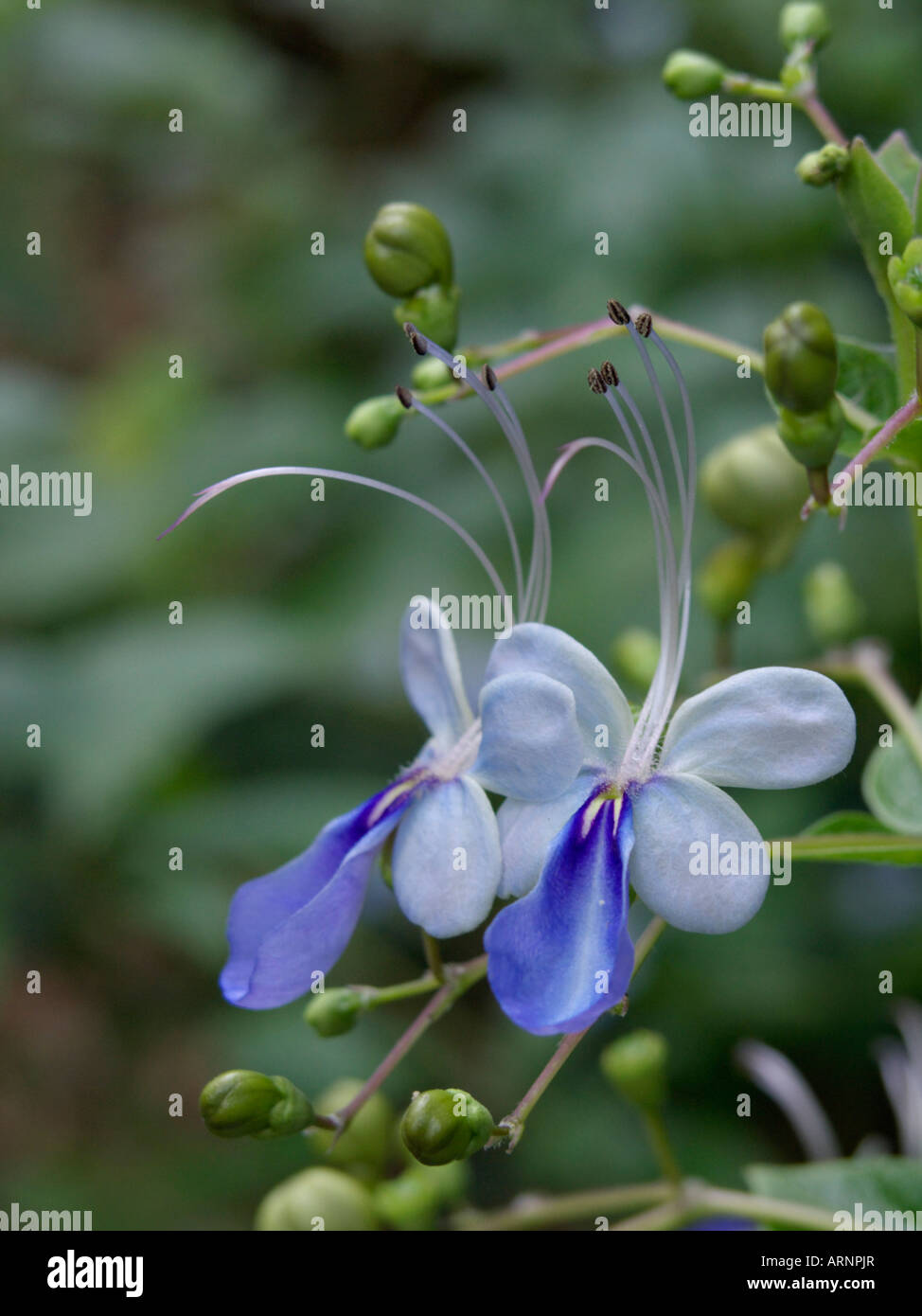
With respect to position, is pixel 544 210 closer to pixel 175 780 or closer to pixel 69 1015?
pixel 175 780

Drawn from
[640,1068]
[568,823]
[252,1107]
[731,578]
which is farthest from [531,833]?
Answer: [731,578]

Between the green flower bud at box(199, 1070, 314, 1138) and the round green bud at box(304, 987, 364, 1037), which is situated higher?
the round green bud at box(304, 987, 364, 1037)

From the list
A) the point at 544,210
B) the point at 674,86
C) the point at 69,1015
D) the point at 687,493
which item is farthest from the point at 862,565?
the point at 69,1015

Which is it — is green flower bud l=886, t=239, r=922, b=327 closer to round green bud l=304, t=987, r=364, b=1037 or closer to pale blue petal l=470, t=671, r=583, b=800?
pale blue petal l=470, t=671, r=583, b=800

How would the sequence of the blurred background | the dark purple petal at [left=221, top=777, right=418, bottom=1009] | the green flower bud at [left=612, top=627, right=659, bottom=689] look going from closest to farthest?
the dark purple petal at [left=221, top=777, right=418, bottom=1009]
the green flower bud at [left=612, top=627, right=659, bottom=689]
the blurred background

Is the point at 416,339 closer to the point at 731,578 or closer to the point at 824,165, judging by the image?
the point at 824,165

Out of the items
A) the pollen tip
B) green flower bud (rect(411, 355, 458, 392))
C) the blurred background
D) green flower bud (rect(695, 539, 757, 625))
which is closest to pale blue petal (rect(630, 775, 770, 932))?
the pollen tip

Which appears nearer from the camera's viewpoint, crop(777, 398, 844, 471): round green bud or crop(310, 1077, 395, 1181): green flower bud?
crop(777, 398, 844, 471): round green bud

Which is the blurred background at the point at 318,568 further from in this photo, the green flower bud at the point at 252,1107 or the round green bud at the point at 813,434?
the round green bud at the point at 813,434

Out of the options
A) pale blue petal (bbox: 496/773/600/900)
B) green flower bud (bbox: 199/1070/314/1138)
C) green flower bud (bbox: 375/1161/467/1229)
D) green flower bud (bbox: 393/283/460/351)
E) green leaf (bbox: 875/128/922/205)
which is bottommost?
green flower bud (bbox: 375/1161/467/1229)
